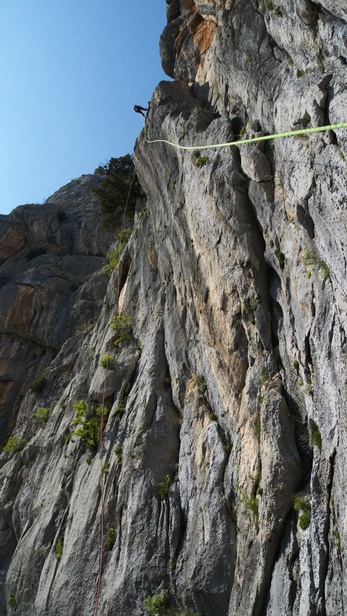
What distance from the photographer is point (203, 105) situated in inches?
665

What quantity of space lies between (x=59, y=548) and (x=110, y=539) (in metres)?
2.25

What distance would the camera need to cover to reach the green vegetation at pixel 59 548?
47.0 ft

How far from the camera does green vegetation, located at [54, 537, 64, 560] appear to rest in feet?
47.0

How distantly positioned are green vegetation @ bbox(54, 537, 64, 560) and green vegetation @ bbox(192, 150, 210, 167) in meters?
10.9

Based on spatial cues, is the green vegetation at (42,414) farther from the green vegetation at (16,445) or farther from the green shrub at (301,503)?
the green shrub at (301,503)

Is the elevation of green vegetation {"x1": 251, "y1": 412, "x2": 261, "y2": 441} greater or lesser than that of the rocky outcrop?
lesser

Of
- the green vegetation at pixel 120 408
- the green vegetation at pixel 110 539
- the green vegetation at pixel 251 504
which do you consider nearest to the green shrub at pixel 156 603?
the green vegetation at pixel 110 539

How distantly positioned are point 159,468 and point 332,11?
10531 millimetres

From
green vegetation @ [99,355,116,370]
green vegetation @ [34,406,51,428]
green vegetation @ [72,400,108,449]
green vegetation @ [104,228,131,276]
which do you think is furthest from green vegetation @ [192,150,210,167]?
green vegetation @ [34,406,51,428]

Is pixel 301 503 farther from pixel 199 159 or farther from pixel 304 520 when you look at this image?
pixel 199 159

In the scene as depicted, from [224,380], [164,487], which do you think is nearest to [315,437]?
[224,380]

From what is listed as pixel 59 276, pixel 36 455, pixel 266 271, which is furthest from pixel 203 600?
pixel 59 276

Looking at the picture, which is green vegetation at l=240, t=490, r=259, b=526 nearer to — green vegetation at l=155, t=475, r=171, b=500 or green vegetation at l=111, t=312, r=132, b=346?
green vegetation at l=155, t=475, r=171, b=500

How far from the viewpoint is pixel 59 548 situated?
1446 cm
